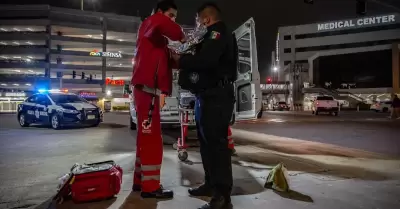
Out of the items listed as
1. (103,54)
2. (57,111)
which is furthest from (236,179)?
(103,54)

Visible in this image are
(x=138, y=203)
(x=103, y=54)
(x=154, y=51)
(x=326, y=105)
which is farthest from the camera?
(x=103, y=54)

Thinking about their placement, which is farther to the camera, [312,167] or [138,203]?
[312,167]

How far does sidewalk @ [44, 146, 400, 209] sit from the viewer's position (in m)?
3.34

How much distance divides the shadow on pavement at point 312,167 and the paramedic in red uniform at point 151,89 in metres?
2.36

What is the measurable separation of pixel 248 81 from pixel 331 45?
74.1 metres

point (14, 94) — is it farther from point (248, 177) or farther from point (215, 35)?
point (215, 35)

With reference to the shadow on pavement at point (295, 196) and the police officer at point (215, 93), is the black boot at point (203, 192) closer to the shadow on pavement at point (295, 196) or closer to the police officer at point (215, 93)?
the police officer at point (215, 93)

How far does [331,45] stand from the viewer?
73.6 m

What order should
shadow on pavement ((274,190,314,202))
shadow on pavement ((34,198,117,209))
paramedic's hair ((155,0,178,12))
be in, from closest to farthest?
shadow on pavement ((34,198,117,209)), shadow on pavement ((274,190,314,202)), paramedic's hair ((155,0,178,12))

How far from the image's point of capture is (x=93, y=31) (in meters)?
54.7

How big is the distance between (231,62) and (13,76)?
5446 centimetres

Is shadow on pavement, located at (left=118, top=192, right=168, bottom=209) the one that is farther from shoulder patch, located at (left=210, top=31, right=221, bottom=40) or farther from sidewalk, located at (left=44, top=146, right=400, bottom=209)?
shoulder patch, located at (left=210, top=31, right=221, bottom=40)

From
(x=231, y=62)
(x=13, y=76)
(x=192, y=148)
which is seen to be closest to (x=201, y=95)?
(x=231, y=62)

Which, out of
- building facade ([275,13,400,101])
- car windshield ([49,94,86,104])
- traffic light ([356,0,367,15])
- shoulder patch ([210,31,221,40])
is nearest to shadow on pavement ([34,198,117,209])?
shoulder patch ([210,31,221,40])
